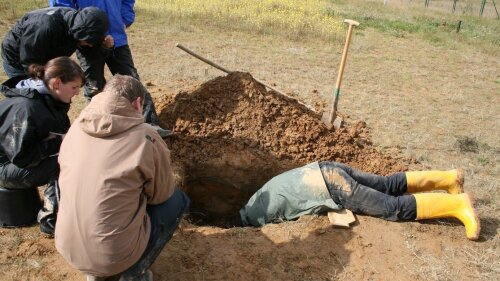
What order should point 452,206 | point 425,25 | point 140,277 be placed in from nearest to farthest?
point 140,277 → point 452,206 → point 425,25

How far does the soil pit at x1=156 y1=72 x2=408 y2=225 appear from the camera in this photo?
14.1 ft

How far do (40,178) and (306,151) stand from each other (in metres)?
2.57

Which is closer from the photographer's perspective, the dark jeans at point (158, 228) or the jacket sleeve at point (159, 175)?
the jacket sleeve at point (159, 175)

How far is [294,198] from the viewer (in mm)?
3369

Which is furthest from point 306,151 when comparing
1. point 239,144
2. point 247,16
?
point 247,16

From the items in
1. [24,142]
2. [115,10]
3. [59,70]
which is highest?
[115,10]

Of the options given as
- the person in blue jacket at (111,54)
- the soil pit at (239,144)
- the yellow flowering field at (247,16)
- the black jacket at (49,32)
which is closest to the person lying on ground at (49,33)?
the black jacket at (49,32)

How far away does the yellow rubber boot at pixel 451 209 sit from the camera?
3.14 metres

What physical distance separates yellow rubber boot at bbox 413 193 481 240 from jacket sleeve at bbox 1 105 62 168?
112 inches

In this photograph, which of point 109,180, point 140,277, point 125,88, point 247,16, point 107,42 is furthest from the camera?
point 247,16

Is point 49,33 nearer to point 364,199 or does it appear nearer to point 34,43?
point 34,43

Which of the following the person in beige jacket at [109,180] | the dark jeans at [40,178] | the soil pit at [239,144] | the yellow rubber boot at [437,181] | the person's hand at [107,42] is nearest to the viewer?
the person in beige jacket at [109,180]

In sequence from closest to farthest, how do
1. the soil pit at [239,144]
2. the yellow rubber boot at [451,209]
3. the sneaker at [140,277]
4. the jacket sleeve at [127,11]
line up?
the sneaker at [140,277]
the yellow rubber boot at [451,209]
the soil pit at [239,144]
the jacket sleeve at [127,11]

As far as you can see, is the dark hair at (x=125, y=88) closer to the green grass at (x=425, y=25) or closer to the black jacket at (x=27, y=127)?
the black jacket at (x=27, y=127)
